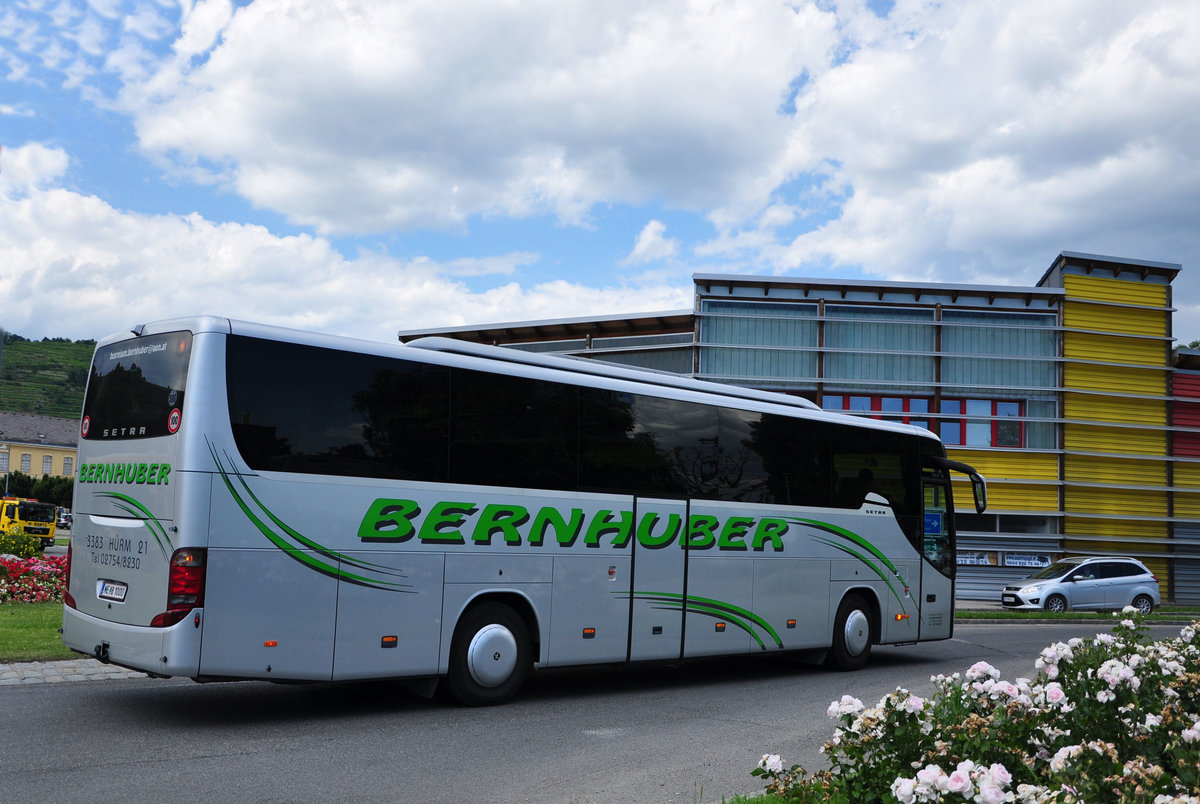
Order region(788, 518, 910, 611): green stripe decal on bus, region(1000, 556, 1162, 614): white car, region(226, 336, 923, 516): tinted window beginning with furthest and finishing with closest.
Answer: region(1000, 556, 1162, 614): white car
region(788, 518, 910, 611): green stripe decal on bus
region(226, 336, 923, 516): tinted window

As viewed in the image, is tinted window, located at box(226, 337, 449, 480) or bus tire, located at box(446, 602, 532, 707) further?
bus tire, located at box(446, 602, 532, 707)

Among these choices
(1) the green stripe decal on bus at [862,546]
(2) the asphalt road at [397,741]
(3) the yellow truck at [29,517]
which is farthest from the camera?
(3) the yellow truck at [29,517]

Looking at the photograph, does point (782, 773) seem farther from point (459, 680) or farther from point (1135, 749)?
point (459, 680)

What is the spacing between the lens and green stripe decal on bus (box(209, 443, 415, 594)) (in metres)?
8.33

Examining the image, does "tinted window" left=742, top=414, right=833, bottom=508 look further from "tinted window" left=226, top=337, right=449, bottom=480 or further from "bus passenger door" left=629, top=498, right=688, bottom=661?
"tinted window" left=226, top=337, right=449, bottom=480

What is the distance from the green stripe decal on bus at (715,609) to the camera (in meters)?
11.5

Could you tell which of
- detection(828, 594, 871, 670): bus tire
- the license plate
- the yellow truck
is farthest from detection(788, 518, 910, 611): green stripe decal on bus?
the yellow truck

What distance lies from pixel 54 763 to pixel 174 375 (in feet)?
9.83

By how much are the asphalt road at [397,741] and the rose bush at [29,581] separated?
6.70m

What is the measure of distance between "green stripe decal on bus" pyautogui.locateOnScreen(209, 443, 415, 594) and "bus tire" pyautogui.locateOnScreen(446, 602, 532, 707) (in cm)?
83

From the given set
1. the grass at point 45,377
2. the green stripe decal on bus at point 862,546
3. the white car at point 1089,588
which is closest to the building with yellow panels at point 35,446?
the grass at point 45,377

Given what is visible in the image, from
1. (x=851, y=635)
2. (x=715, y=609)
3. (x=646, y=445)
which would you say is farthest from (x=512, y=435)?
(x=851, y=635)

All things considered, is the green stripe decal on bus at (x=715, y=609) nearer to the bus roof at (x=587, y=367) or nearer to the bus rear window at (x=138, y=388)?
the bus roof at (x=587, y=367)

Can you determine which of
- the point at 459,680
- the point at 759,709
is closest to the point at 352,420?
the point at 459,680
